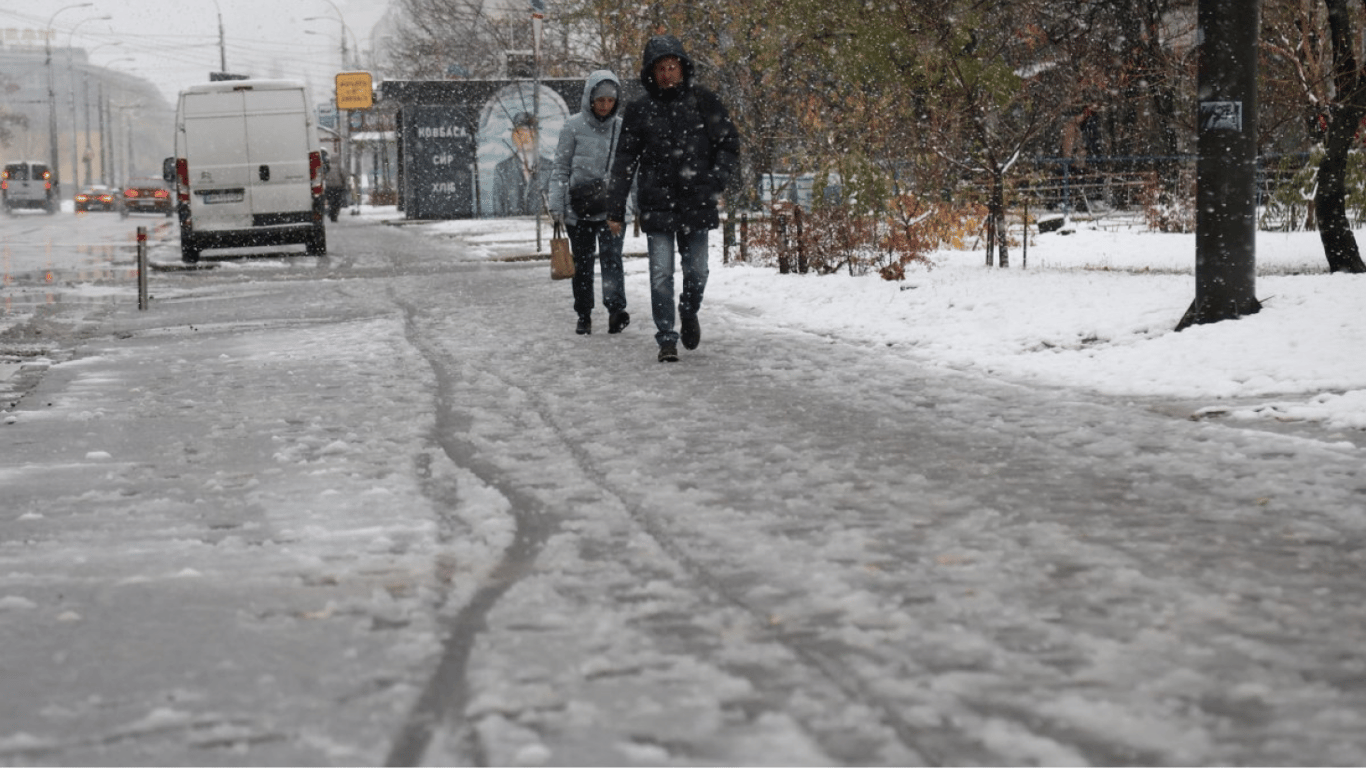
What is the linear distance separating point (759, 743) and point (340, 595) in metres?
1.57

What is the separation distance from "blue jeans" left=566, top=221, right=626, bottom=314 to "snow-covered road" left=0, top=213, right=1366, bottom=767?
2782 mm

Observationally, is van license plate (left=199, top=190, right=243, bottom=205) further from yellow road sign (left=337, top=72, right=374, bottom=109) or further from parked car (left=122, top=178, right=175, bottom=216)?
yellow road sign (left=337, top=72, right=374, bottom=109)

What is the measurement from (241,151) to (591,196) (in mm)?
12658

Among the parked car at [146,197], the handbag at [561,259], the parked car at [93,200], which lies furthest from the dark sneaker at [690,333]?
the parked car at [93,200]

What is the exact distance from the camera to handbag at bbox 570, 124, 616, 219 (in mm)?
10695

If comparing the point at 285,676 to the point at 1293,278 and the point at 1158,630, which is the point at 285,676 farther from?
the point at 1293,278

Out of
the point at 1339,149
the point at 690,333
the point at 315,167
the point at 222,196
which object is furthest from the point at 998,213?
the point at 222,196

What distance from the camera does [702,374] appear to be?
8.74 metres

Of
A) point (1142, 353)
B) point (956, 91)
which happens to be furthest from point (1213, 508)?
point (956, 91)

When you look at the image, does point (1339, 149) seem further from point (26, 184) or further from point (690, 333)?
point (26, 184)

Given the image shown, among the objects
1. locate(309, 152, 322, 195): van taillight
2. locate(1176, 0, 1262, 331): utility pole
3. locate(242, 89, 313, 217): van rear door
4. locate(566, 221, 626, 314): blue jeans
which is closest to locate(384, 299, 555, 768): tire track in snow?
locate(566, 221, 626, 314): blue jeans

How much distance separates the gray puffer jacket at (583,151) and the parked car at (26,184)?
184ft

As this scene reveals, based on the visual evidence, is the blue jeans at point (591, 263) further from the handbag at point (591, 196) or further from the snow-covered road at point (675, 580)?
the snow-covered road at point (675, 580)

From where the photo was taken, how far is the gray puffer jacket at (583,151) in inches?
421
